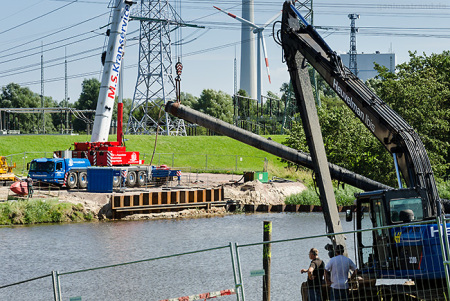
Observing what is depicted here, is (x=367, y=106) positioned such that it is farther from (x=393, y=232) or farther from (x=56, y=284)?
(x=56, y=284)

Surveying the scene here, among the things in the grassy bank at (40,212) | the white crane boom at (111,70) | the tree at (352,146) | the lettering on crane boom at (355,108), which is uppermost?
the white crane boom at (111,70)

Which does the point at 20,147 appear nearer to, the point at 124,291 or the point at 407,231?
the point at 124,291

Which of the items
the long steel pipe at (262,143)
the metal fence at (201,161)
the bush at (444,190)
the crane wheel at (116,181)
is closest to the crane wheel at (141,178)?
the crane wheel at (116,181)

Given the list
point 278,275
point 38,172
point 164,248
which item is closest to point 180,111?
point 278,275

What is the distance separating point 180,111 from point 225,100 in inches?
3880

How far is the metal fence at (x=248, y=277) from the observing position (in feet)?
37.5

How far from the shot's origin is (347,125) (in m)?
54.6

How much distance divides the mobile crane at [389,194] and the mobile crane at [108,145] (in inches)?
1147

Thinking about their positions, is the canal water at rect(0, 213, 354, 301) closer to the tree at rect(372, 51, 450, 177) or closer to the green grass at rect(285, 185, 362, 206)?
the green grass at rect(285, 185, 362, 206)

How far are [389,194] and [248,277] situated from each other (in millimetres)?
9541

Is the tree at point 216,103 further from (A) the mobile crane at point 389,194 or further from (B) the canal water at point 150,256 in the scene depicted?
(A) the mobile crane at point 389,194

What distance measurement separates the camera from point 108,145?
47000 mm

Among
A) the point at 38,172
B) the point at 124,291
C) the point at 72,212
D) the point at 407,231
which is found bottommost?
the point at 124,291

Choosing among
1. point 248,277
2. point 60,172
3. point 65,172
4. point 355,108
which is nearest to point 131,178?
point 65,172
